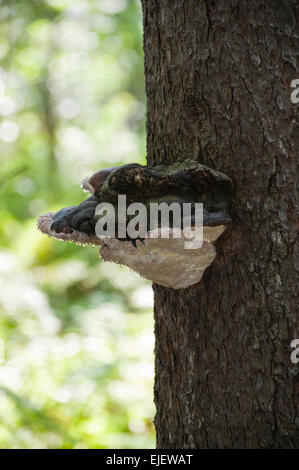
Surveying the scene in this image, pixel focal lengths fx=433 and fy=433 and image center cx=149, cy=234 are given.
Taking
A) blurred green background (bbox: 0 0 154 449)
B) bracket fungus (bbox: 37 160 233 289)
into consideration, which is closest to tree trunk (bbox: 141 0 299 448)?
bracket fungus (bbox: 37 160 233 289)

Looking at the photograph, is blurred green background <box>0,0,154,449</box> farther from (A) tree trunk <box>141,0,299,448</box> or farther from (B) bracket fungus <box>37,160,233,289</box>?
(A) tree trunk <box>141,0,299,448</box>

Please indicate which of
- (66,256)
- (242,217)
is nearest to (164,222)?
(242,217)

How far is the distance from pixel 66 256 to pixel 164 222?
627 cm

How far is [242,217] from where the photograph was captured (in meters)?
1.04

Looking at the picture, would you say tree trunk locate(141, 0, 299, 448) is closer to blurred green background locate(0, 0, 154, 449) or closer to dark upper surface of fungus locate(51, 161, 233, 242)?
dark upper surface of fungus locate(51, 161, 233, 242)

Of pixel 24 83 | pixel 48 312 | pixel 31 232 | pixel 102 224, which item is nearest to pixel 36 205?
pixel 31 232

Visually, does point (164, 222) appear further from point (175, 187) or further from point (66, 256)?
point (66, 256)

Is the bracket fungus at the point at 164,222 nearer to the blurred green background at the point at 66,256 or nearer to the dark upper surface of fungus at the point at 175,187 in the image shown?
the dark upper surface of fungus at the point at 175,187

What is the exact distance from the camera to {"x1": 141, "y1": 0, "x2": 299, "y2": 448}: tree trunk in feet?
3.31

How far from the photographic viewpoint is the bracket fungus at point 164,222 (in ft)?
3.20

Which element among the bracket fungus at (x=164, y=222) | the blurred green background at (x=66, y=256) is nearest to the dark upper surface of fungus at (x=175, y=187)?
the bracket fungus at (x=164, y=222)

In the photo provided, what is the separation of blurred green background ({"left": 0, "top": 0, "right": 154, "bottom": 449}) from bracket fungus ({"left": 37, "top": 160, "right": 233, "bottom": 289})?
2.39 feet

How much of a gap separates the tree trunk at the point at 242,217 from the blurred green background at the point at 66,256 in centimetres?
83

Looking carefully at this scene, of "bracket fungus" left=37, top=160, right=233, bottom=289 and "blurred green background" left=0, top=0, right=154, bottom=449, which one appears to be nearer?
"bracket fungus" left=37, top=160, right=233, bottom=289
